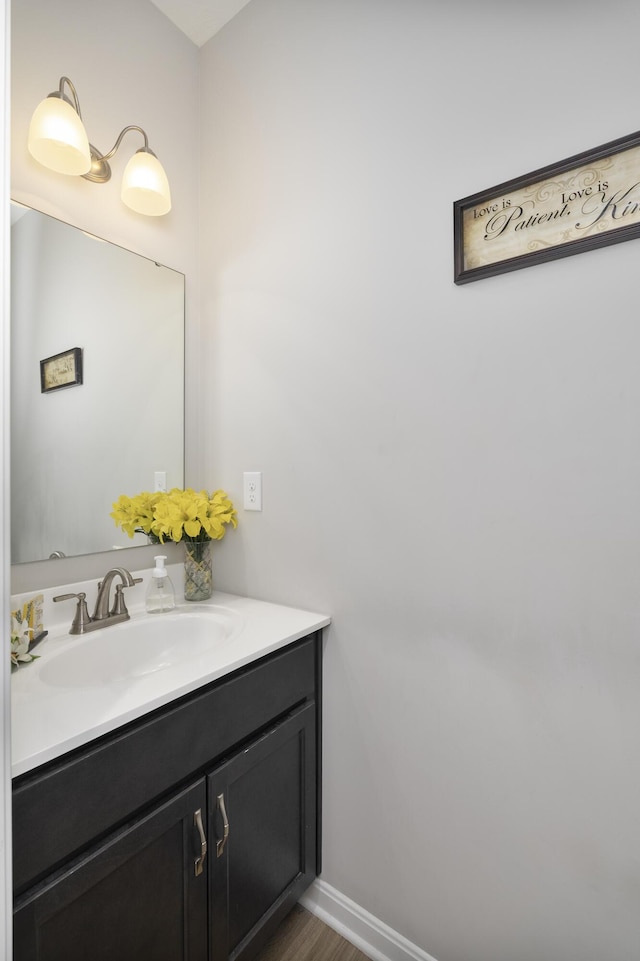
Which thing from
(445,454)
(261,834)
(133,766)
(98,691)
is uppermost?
(445,454)

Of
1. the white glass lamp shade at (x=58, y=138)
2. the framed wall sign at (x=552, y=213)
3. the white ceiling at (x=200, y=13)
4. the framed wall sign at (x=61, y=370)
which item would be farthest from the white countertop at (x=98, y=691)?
the white ceiling at (x=200, y=13)

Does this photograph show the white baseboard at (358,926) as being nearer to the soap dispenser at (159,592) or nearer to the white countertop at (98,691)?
the white countertop at (98,691)

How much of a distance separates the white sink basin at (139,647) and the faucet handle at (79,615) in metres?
0.03

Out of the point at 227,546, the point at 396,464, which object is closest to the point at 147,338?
the point at 227,546

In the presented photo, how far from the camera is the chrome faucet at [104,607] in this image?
4.05 feet

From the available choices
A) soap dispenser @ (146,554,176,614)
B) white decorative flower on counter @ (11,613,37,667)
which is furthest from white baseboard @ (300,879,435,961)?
white decorative flower on counter @ (11,613,37,667)

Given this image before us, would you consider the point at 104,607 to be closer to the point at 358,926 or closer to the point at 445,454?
the point at 445,454

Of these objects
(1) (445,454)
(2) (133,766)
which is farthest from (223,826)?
(1) (445,454)

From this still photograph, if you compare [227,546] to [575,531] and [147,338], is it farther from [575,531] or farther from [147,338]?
[575,531]

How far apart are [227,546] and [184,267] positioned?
3.21 ft

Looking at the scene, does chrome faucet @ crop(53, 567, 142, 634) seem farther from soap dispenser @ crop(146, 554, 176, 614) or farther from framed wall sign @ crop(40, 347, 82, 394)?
framed wall sign @ crop(40, 347, 82, 394)

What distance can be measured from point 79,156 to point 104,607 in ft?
3.90

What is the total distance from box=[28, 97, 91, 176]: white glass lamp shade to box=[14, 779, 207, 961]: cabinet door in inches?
56.3

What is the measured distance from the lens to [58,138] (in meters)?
1.13
